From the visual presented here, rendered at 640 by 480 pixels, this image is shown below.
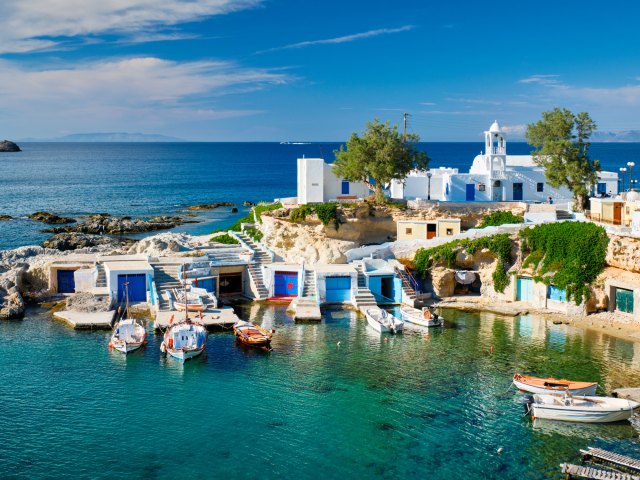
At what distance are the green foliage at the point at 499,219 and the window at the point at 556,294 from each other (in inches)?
366

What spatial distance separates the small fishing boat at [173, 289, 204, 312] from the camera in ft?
137

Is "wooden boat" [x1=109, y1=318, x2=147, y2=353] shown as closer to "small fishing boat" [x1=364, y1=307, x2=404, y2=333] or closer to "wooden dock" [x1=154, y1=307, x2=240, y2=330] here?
"wooden dock" [x1=154, y1=307, x2=240, y2=330]

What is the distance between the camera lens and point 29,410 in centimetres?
2852

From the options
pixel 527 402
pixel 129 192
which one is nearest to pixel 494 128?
pixel 527 402

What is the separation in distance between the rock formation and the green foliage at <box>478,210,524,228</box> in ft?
189

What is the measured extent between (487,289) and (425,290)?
4.26 metres

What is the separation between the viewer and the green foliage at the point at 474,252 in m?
45.6

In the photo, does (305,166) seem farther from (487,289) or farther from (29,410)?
(29,410)

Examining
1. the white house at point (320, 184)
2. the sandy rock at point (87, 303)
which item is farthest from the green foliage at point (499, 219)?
the sandy rock at point (87, 303)

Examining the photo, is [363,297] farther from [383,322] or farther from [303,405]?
[303,405]

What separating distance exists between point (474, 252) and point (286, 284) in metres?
13.3

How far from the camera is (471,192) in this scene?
5756 cm

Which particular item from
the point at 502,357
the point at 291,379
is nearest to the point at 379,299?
the point at 502,357

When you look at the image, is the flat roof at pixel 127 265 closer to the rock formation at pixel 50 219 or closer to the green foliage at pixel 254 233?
the green foliage at pixel 254 233
